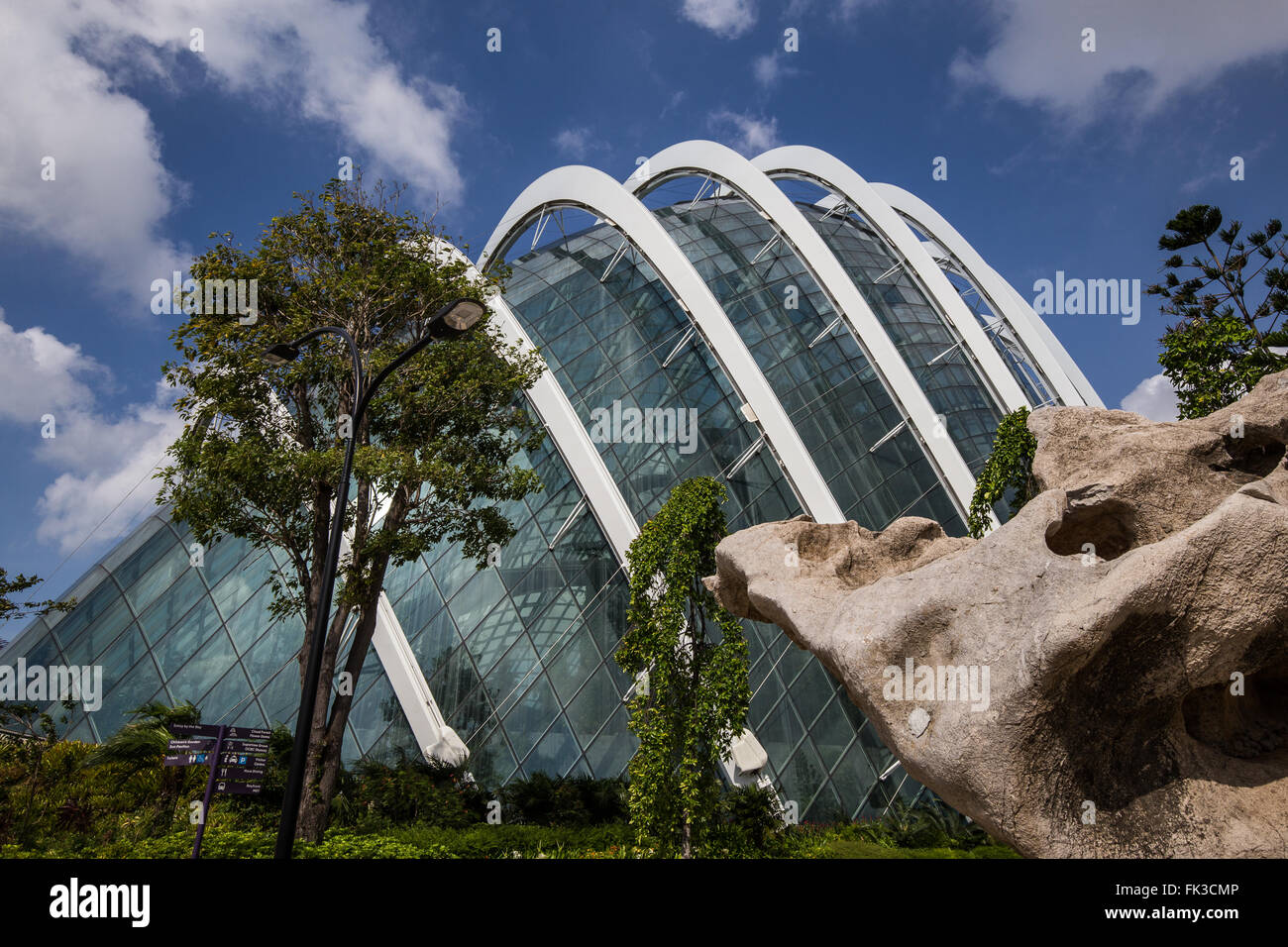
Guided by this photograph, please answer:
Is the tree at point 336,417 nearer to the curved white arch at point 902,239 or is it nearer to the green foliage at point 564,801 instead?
the green foliage at point 564,801

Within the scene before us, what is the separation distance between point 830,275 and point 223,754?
21.9 m

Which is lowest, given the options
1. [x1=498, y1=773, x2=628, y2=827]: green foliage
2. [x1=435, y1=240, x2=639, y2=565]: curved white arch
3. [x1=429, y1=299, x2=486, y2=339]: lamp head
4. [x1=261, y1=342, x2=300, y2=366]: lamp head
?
[x1=498, y1=773, x2=628, y2=827]: green foliage

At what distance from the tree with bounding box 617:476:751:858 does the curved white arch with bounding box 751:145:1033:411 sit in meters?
15.3

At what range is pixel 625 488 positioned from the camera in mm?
24422

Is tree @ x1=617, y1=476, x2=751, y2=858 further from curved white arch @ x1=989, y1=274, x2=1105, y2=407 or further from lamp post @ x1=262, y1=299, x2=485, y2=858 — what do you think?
curved white arch @ x1=989, y1=274, x2=1105, y2=407

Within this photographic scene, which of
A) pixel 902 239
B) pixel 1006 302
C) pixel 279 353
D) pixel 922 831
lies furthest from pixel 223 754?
pixel 1006 302

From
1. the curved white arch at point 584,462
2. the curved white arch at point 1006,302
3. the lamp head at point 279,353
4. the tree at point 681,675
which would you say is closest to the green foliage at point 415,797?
the curved white arch at point 584,462

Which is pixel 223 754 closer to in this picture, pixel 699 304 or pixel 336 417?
pixel 336 417

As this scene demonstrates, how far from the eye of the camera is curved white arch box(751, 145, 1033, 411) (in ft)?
88.6

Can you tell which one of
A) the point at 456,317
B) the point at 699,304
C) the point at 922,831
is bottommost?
the point at 922,831

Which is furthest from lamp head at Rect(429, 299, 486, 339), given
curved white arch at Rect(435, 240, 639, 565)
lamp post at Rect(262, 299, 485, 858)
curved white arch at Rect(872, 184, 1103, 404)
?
curved white arch at Rect(872, 184, 1103, 404)

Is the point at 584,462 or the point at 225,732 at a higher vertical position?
the point at 584,462

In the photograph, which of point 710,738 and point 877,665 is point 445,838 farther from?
point 877,665
